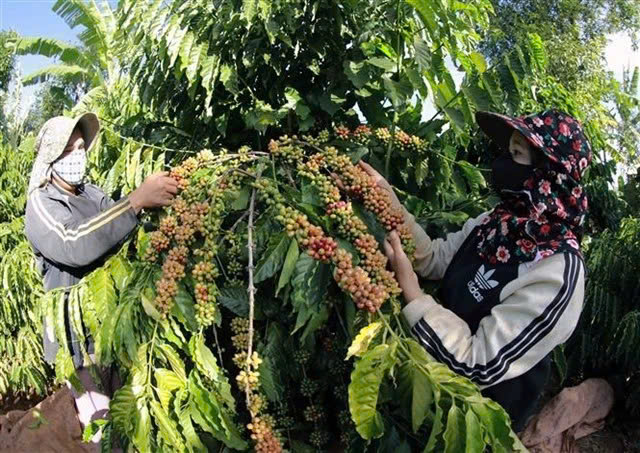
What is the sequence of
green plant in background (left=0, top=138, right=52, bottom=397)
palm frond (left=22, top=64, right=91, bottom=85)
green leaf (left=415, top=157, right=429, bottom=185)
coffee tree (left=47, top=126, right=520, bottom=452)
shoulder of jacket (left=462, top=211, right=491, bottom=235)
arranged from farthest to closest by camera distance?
palm frond (left=22, top=64, right=91, bottom=85) → green plant in background (left=0, top=138, right=52, bottom=397) → green leaf (left=415, top=157, right=429, bottom=185) → shoulder of jacket (left=462, top=211, right=491, bottom=235) → coffee tree (left=47, top=126, right=520, bottom=452)

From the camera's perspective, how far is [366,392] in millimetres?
1278

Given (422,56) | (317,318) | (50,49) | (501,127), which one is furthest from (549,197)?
(50,49)

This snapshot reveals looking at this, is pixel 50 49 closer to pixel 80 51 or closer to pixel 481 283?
pixel 80 51

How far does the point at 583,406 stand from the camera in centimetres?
375

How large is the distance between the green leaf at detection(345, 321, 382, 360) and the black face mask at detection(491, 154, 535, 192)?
600 millimetres

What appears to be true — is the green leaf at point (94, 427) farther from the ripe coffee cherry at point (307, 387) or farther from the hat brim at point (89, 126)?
the hat brim at point (89, 126)

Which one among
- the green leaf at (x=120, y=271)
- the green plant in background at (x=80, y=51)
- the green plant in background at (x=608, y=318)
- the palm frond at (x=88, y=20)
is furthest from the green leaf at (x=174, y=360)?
the palm frond at (x=88, y=20)

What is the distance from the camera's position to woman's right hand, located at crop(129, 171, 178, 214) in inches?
69.0

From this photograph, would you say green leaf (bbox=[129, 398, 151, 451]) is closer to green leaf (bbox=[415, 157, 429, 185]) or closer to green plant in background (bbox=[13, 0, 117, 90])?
green leaf (bbox=[415, 157, 429, 185])

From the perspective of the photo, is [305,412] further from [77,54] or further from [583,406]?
[77,54]

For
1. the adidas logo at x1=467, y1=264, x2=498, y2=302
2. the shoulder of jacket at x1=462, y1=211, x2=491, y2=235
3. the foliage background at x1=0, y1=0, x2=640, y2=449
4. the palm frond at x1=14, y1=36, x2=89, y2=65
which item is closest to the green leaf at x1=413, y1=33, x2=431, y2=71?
the foliage background at x1=0, y1=0, x2=640, y2=449

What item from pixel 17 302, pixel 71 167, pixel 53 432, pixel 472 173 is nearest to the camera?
pixel 71 167

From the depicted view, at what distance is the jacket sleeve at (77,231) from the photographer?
6.35 ft

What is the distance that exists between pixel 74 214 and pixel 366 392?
1.37m
